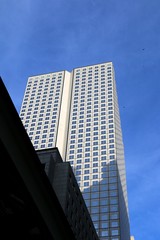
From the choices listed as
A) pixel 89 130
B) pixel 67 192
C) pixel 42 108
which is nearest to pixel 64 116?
pixel 42 108

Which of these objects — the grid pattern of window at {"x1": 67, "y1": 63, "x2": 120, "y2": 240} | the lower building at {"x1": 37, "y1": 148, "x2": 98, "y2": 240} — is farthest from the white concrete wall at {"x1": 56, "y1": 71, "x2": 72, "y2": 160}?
the lower building at {"x1": 37, "y1": 148, "x2": 98, "y2": 240}

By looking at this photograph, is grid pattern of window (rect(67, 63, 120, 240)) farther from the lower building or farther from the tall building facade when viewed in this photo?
the lower building

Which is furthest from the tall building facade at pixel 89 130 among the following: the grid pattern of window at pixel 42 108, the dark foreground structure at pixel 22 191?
the dark foreground structure at pixel 22 191

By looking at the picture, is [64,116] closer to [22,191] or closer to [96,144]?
[96,144]

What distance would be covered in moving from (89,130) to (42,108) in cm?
2966

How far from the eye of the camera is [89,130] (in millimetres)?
148625

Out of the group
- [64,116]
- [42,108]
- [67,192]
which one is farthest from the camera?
[42,108]

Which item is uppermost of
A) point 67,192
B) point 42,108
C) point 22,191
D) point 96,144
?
point 42,108

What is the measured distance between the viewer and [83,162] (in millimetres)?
134375

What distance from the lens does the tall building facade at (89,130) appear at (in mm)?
120812

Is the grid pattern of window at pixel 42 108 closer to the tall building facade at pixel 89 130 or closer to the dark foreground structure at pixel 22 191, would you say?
the tall building facade at pixel 89 130

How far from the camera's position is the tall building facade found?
121 m

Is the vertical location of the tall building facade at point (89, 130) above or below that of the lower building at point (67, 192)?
above

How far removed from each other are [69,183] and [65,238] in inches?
1762
